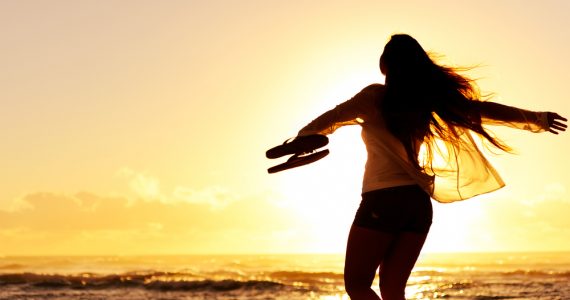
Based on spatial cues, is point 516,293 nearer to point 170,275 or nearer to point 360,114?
point 170,275

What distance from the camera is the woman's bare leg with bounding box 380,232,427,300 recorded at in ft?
12.4

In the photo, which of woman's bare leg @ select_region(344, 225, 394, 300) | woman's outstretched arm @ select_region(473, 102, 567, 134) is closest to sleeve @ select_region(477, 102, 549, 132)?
woman's outstretched arm @ select_region(473, 102, 567, 134)

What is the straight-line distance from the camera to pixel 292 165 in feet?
12.8

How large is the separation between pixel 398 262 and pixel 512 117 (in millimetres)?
1016

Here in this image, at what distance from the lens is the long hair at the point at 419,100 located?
12.2 ft

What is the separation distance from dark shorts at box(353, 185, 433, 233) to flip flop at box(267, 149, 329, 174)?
1.07ft

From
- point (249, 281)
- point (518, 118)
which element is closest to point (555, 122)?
point (518, 118)

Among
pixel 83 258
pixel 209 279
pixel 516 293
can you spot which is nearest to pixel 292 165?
pixel 516 293

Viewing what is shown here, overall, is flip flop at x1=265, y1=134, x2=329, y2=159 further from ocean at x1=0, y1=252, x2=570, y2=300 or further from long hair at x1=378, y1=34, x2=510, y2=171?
ocean at x1=0, y1=252, x2=570, y2=300

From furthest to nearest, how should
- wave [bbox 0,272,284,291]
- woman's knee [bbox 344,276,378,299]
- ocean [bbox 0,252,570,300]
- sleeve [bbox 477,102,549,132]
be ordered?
wave [bbox 0,272,284,291] → ocean [bbox 0,252,570,300] → sleeve [bbox 477,102,549,132] → woman's knee [bbox 344,276,378,299]

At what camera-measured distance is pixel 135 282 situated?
22.9 meters

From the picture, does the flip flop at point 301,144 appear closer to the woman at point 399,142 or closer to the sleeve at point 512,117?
the woman at point 399,142

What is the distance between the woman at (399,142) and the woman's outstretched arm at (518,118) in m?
0.02

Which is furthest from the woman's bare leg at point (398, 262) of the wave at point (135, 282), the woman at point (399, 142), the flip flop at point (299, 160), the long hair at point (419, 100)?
the wave at point (135, 282)
